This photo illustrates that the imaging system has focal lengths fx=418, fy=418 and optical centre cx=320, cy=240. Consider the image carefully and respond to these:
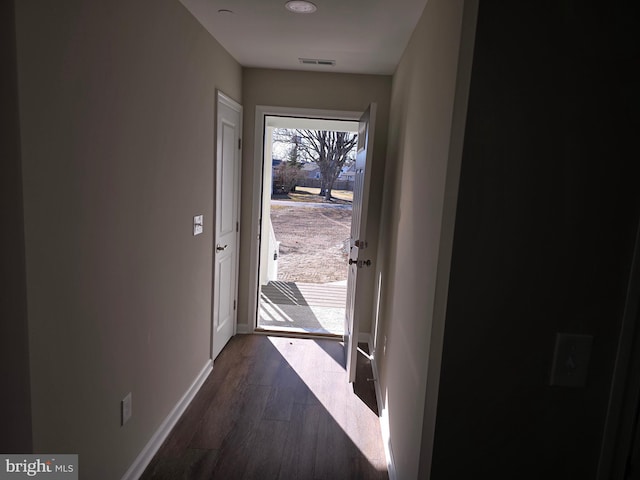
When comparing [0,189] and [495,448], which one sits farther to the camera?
[0,189]

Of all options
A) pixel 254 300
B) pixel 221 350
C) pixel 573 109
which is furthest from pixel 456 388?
pixel 254 300

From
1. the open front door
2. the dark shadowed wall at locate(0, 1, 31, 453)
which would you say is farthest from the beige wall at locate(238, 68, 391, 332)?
the dark shadowed wall at locate(0, 1, 31, 453)

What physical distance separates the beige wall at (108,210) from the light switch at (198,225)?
69 mm

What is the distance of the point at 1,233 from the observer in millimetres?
1202

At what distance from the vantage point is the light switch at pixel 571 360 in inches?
37.2

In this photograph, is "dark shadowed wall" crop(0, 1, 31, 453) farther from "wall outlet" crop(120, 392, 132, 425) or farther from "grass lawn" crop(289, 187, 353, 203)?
"grass lawn" crop(289, 187, 353, 203)

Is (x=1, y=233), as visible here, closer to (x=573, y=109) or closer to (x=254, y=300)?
(x=573, y=109)

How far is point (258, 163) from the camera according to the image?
12.3 ft

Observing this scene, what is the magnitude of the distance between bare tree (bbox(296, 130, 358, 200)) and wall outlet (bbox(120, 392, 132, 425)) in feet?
21.0

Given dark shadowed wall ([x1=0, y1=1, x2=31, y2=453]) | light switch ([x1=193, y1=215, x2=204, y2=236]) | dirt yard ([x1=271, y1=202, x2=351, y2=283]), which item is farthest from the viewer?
dirt yard ([x1=271, y1=202, x2=351, y2=283])

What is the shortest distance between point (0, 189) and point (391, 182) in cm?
242

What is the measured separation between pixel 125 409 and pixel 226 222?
1813 millimetres

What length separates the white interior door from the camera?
3172 mm

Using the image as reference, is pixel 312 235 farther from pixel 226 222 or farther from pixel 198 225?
pixel 198 225
